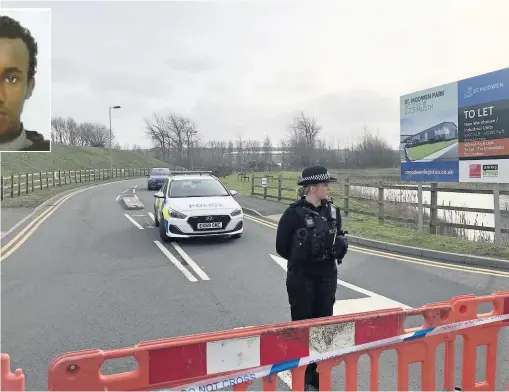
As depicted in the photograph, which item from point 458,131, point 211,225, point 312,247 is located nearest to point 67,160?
point 211,225

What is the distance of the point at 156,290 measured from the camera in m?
6.55

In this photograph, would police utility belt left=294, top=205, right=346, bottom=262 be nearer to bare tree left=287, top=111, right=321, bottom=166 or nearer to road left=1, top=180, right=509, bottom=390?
road left=1, top=180, right=509, bottom=390

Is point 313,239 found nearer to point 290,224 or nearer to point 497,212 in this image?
point 290,224

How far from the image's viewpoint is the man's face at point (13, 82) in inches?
342

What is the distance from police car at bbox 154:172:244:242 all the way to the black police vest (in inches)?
256

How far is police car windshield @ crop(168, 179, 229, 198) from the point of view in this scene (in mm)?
11266

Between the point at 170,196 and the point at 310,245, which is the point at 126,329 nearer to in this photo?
the point at 310,245

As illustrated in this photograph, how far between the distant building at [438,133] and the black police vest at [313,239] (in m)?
8.18

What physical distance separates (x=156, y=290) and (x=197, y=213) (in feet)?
A: 12.1

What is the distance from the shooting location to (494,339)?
3.54 metres

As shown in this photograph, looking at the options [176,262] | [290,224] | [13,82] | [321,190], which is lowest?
[176,262]

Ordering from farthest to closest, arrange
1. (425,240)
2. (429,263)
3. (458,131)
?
(458,131), (425,240), (429,263)

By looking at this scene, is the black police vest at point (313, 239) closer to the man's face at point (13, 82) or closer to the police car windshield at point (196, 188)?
the man's face at point (13, 82)

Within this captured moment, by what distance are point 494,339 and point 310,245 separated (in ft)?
5.37
